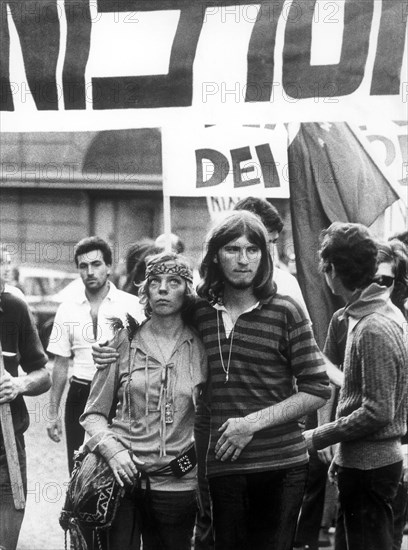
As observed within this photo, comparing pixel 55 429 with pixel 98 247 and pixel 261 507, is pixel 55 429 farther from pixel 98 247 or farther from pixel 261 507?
pixel 261 507

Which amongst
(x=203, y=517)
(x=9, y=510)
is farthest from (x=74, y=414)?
(x=203, y=517)

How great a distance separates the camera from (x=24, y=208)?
3.13 metres

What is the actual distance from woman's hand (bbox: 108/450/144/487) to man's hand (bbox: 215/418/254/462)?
269 mm

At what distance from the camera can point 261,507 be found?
8.06ft

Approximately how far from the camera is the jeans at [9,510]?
308cm

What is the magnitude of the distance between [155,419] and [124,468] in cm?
18

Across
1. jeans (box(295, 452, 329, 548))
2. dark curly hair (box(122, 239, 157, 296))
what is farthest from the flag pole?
jeans (box(295, 452, 329, 548))

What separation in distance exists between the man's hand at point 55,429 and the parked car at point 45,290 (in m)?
0.30

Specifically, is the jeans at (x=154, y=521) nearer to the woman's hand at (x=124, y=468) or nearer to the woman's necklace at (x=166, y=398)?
the woman's hand at (x=124, y=468)

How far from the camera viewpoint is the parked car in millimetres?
3096

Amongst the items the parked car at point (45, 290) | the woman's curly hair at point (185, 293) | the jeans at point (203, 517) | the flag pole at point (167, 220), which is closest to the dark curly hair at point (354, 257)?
the woman's curly hair at point (185, 293)

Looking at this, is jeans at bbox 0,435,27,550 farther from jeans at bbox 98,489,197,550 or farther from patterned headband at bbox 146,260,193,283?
patterned headband at bbox 146,260,193,283

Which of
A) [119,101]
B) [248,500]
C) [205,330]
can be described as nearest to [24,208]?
[119,101]

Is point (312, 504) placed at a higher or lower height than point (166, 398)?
lower
